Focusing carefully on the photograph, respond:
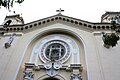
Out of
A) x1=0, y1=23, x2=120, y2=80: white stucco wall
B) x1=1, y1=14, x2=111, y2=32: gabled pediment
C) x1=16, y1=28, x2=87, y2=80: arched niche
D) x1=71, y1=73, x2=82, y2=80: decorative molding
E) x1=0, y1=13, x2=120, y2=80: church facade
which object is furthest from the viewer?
x1=1, y1=14, x2=111, y2=32: gabled pediment

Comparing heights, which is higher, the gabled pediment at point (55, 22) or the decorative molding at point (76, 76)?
the gabled pediment at point (55, 22)

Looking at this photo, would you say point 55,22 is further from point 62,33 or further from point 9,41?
point 9,41

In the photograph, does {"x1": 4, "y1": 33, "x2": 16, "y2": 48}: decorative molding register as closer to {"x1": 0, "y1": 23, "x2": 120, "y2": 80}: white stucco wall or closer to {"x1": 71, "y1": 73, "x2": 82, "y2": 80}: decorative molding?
{"x1": 0, "y1": 23, "x2": 120, "y2": 80}: white stucco wall

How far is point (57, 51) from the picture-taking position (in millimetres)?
15148

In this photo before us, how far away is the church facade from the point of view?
511 inches

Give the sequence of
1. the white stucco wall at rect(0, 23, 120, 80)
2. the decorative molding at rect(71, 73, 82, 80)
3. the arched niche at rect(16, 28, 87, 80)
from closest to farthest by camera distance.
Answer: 1. the decorative molding at rect(71, 73, 82, 80)
2. the white stucco wall at rect(0, 23, 120, 80)
3. the arched niche at rect(16, 28, 87, 80)

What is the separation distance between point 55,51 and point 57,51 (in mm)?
171

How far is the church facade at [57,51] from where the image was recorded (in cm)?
1298

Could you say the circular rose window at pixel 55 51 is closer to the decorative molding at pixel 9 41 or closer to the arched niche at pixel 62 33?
the arched niche at pixel 62 33

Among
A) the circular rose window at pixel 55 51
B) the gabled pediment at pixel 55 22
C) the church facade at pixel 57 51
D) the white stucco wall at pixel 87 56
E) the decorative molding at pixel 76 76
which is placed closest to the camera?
the decorative molding at pixel 76 76

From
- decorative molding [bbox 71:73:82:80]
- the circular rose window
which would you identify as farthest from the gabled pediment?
decorative molding [bbox 71:73:82:80]

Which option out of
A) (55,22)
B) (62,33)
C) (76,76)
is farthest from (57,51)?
(55,22)

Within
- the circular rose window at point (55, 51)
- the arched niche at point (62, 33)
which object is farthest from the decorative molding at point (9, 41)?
the circular rose window at point (55, 51)

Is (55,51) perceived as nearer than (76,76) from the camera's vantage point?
No
